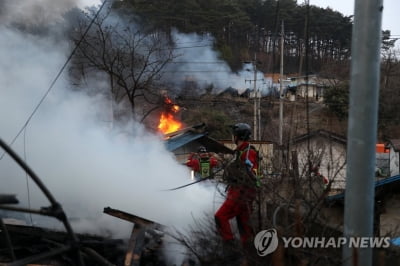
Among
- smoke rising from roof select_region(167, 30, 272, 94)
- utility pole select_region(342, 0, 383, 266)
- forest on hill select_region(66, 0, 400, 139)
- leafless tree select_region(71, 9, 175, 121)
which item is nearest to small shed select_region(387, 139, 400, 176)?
forest on hill select_region(66, 0, 400, 139)

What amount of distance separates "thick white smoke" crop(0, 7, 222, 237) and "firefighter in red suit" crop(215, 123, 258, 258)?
2294mm

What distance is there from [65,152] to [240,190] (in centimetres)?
642

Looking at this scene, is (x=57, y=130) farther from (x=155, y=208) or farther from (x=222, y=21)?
(x=222, y=21)

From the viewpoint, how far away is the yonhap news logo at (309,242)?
296 centimetres

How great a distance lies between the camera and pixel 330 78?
41719 millimetres

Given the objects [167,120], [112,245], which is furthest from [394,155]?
[112,245]

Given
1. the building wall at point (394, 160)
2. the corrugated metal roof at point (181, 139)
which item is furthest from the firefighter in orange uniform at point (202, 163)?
the building wall at point (394, 160)

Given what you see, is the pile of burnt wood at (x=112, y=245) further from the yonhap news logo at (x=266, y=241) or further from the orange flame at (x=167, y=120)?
the orange flame at (x=167, y=120)

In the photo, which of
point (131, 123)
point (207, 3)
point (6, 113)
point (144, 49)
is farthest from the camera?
point (207, 3)

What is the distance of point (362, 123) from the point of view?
2.88 meters

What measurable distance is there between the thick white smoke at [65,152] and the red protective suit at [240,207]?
237cm

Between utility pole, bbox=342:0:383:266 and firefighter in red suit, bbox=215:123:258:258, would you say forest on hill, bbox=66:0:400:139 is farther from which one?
utility pole, bbox=342:0:383:266

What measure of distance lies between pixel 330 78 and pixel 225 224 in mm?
39745

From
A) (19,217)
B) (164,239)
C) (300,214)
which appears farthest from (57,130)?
(300,214)
